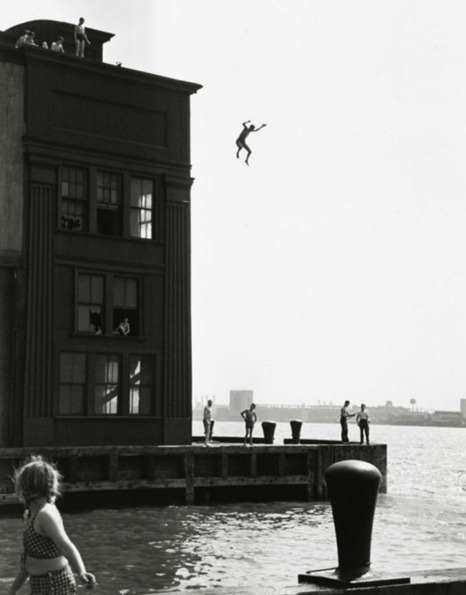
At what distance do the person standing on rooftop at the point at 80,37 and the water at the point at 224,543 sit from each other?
14423 mm

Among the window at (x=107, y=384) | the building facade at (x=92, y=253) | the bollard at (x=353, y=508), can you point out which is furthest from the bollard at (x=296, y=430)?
the bollard at (x=353, y=508)

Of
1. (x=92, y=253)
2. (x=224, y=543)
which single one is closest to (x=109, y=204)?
(x=92, y=253)

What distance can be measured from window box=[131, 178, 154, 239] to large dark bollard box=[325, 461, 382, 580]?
2560cm

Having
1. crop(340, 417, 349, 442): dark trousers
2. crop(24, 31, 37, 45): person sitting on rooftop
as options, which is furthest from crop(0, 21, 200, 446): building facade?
crop(340, 417, 349, 442): dark trousers

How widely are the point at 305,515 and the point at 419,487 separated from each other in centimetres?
3104

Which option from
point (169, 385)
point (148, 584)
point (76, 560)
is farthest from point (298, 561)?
point (76, 560)

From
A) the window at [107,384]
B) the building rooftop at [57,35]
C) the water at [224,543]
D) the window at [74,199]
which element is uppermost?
the building rooftop at [57,35]

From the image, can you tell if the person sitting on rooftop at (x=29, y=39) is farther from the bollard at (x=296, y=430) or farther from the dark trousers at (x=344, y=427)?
the dark trousers at (x=344, y=427)

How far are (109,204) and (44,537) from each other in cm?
2691

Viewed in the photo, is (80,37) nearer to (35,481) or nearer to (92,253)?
(92,253)

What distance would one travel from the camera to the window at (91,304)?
32469 mm

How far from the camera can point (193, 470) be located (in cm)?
3272

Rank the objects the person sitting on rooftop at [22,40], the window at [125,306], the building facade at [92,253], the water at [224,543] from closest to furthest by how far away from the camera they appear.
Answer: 1. the water at [224,543]
2. the building facade at [92,253]
3. the person sitting on rooftop at [22,40]
4. the window at [125,306]

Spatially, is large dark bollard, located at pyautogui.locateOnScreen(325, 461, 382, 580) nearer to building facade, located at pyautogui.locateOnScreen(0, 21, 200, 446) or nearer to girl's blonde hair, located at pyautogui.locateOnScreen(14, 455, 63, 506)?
girl's blonde hair, located at pyautogui.locateOnScreen(14, 455, 63, 506)
